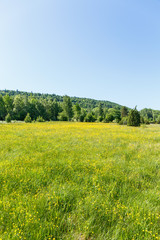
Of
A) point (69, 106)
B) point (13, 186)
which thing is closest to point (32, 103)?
point (69, 106)

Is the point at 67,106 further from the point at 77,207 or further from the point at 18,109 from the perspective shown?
the point at 77,207

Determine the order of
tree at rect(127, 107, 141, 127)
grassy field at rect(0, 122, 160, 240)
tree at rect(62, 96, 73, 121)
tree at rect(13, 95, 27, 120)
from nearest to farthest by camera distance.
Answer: grassy field at rect(0, 122, 160, 240), tree at rect(127, 107, 141, 127), tree at rect(13, 95, 27, 120), tree at rect(62, 96, 73, 121)

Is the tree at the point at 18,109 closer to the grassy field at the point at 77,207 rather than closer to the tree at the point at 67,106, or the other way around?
the tree at the point at 67,106

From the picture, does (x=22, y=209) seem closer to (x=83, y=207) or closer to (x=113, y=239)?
(x=83, y=207)

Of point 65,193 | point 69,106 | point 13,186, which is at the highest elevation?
point 69,106

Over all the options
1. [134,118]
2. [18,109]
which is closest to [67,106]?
[18,109]

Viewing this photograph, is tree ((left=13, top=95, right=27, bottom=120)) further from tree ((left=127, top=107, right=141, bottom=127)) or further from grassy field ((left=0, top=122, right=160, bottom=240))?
grassy field ((left=0, top=122, right=160, bottom=240))

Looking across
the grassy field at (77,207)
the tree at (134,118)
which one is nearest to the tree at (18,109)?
the tree at (134,118)

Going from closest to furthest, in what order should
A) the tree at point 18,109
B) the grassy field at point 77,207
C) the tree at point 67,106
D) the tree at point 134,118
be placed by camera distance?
the grassy field at point 77,207 < the tree at point 134,118 < the tree at point 18,109 < the tree at point 67,106

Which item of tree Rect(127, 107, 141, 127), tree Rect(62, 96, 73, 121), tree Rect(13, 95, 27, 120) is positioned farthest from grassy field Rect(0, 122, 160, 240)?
tree Rect(13, 95, 27, 120)

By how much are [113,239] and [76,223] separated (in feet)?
2.26

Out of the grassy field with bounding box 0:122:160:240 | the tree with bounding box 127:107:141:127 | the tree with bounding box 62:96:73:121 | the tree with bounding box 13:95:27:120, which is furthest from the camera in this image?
the tree with bounding box 62:96:73:121

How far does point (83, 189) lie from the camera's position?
294 cm

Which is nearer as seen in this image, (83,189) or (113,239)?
(113,239)
